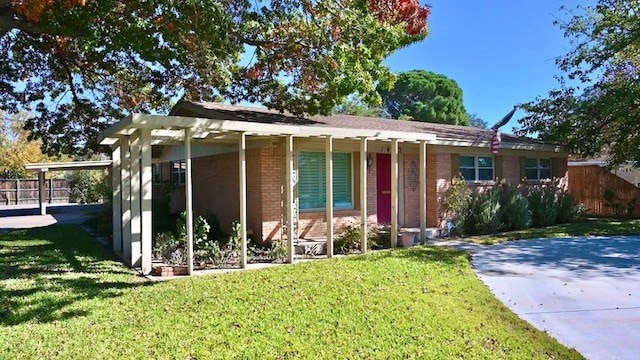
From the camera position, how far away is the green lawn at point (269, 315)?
5.00m

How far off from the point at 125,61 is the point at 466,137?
10.8m

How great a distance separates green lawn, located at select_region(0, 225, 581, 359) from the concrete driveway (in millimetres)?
394

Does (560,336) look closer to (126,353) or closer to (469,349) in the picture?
(469,349)

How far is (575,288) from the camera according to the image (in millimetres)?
7641

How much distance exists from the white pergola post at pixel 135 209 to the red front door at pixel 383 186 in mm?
6806

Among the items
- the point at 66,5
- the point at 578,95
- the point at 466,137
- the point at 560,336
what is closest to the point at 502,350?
the point at 560,336

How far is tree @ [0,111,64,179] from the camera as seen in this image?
123 ft

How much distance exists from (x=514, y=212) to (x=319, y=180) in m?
6.89

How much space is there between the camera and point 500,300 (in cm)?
706

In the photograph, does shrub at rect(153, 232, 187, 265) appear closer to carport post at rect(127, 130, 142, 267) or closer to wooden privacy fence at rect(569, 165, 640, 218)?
carport post at rect(127, 130, 142, 267)

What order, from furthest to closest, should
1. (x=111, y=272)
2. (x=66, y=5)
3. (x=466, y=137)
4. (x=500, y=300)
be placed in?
(x=466, y=137) < (x=111, y=272) < (x=66, y=5) < (x=500, y=300)

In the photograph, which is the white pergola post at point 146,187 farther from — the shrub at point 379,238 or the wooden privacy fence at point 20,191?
the wooden privacy fence at point 20,191

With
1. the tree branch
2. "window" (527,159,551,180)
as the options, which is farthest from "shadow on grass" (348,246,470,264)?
"window" (527,159,551,180)

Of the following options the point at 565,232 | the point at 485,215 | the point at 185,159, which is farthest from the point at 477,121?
the point at 185,159
